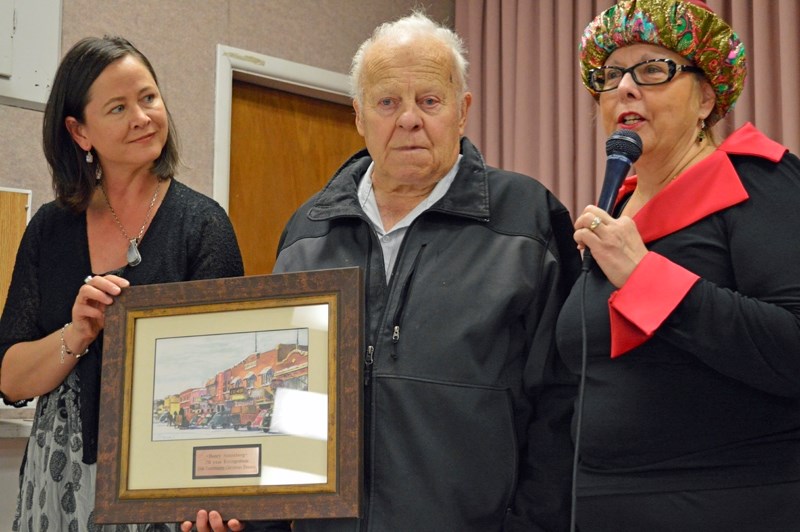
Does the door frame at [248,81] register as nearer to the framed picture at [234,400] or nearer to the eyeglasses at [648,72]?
the framed picture at [234,400]

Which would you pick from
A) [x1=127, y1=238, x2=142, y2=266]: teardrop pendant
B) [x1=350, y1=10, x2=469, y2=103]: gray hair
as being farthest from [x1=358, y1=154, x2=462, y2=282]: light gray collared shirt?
[x1=127, y1=238, x2=142, y2=266]: teardrop pendant

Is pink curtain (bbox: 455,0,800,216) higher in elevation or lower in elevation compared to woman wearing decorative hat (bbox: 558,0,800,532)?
higher

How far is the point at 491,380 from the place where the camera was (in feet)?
5.99

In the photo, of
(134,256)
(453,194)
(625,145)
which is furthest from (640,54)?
(134,256)

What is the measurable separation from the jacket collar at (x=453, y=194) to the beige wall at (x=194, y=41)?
55.8 inches

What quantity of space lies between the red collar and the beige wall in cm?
202

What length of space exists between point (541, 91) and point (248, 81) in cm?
132

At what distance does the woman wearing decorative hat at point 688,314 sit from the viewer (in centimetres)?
158

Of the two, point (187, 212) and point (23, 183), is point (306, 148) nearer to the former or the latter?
point (23, 183)

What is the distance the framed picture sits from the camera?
1.76 metres

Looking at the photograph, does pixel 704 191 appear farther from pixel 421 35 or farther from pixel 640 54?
pixel 421 35

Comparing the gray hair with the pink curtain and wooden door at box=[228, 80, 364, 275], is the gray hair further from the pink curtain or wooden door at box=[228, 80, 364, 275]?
wooden door at box=[228, 80, 364, 275]

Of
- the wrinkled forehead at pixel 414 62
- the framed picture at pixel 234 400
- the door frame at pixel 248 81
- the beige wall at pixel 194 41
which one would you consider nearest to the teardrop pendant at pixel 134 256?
the framed picture at pixel 234 400

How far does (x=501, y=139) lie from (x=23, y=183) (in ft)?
7.28
